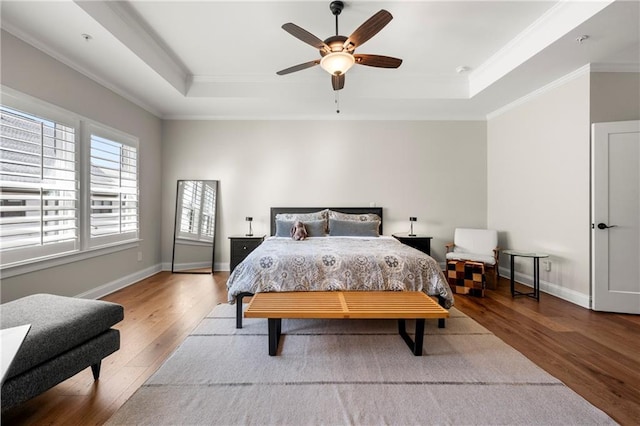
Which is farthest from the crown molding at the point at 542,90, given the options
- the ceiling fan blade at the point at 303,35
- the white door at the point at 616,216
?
the ceiling fan blade at the point at 303,35

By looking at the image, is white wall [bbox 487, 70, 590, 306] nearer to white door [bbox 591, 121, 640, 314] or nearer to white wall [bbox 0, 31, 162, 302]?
white door [bbox 591, 121, 640, 314]

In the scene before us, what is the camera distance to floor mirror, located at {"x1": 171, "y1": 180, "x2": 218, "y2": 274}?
4871 millimetres

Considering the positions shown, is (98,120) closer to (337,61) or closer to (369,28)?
(337,61)

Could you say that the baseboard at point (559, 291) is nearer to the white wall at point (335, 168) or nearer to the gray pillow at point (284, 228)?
the white wall at point (335, 168)

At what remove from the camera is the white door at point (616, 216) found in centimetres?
300

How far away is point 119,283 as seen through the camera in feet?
12.6

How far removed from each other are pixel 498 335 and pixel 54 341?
10.6 feet

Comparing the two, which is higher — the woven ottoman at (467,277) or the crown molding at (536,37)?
the crown molding at (536,37)

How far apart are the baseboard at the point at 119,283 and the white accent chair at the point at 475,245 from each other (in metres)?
4.70

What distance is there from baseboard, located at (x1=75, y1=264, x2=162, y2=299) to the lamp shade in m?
3.77

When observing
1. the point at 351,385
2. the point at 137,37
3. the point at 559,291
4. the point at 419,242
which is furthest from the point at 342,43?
the point at 559,291

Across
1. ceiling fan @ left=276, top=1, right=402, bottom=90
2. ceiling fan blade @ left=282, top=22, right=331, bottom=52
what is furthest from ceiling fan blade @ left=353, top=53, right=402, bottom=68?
ceiling fan blade @ left=282, top=22, right=331, bottom=52

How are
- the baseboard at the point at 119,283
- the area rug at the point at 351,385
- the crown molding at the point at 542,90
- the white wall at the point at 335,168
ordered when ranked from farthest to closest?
the white wall at the point at 335,168
the baseboard at the point at 119,283
the crown molding at the point at 542,90
the area rug at the point at 351,385

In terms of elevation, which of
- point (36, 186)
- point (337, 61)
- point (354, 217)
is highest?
point (337, 61)
